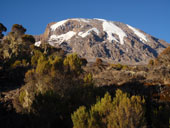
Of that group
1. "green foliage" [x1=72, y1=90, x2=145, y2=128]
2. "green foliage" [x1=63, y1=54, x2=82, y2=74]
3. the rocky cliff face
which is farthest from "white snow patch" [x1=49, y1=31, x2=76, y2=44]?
"green foliage" [x1=72, y1=90, x2=145, y2=128]

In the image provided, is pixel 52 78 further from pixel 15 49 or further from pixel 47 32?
pixel 47 32

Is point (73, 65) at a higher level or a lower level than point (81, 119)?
higher

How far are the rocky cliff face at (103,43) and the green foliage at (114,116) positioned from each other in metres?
74.6

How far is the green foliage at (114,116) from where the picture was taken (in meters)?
4.93

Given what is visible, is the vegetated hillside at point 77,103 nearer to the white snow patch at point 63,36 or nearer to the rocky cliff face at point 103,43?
the rocky cliff face at point 103,43

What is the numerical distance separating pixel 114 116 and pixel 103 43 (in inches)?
4048

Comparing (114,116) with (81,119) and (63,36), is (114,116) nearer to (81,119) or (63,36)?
(81,119)

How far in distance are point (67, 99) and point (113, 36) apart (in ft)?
383

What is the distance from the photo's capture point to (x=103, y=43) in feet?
349

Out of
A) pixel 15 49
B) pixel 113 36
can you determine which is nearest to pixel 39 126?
pixel 15 49

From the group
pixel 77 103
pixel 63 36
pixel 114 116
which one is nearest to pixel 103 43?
pixel 63 36

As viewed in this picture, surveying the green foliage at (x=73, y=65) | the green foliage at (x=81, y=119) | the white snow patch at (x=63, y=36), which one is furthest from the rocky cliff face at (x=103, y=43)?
the green foliage at (x=81, y=119)

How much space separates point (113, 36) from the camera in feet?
396

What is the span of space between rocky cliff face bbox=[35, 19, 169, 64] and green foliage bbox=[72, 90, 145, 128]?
74589 mm
